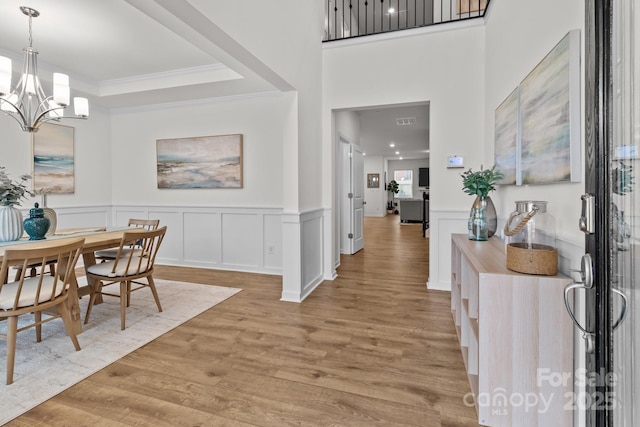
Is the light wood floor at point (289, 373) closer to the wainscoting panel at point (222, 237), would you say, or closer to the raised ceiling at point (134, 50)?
the wainscoting panel at point (222, 237)

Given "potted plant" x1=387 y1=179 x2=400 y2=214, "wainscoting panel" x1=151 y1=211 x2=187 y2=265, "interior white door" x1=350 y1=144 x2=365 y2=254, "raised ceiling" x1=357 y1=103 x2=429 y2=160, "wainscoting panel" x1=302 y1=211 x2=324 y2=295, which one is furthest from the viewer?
"potted plant" x1=387 y1=179 x2=400 y2=214

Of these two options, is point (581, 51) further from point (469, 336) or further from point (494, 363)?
point (469, 336)

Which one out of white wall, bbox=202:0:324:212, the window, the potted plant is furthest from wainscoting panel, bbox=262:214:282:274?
the window

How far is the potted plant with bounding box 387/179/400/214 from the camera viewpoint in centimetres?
1476

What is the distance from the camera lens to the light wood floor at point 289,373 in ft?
5.39

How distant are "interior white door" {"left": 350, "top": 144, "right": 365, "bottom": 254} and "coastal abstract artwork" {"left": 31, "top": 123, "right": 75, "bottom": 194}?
4496 millimetres

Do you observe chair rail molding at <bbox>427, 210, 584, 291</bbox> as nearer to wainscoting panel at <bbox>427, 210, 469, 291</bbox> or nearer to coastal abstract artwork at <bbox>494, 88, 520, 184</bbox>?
wainscoting panel at <bbox>427, 210, 469, 291</bbox>

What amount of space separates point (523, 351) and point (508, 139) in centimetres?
168

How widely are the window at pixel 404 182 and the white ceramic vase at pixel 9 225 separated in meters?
14.0

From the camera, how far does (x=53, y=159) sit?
4434 mm

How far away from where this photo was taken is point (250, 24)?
2418 millimetres

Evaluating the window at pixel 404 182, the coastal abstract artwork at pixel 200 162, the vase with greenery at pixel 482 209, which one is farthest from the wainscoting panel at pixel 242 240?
the window at pixel 404 182

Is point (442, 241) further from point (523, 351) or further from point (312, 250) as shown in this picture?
point (523, 351)

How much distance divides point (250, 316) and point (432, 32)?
3737mm
